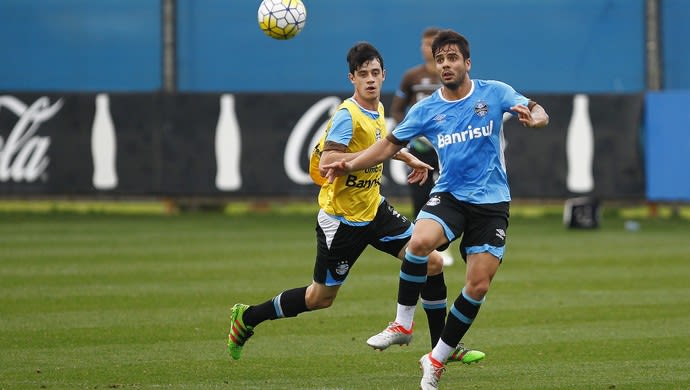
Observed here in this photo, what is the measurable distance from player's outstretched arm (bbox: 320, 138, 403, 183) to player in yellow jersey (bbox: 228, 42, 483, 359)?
1.40 feet

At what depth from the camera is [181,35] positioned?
2352 cm

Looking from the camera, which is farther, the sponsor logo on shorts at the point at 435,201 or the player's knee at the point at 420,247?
the sponsor logo on shorts at the point at 435,201

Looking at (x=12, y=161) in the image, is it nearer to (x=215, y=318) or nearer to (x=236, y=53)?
(x=236, y=53)

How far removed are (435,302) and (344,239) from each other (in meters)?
0.80

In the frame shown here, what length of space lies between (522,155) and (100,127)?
7188mm

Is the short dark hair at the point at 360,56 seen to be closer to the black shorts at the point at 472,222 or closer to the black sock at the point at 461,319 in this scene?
the black shorts at the point at 472,222

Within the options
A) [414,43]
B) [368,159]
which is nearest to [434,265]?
[368,159]

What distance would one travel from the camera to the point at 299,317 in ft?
37.8

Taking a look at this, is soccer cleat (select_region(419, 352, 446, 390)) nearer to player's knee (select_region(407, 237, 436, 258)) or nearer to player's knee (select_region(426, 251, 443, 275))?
player's knee (select_region(407, 237, 436, 258))

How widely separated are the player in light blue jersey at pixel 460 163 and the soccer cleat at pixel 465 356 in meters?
0.59

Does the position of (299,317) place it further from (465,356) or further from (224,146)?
(224,146)

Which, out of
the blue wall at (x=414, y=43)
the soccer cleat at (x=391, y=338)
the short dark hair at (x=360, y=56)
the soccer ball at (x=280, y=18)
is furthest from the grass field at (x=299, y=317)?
the blue wall at (x=414, y=43)

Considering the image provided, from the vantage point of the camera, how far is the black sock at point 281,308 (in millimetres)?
9180

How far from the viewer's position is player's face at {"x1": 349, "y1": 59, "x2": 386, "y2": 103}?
9031mm
